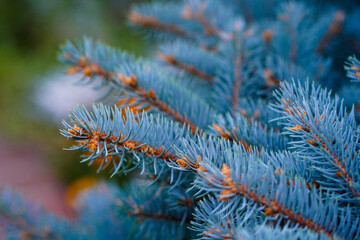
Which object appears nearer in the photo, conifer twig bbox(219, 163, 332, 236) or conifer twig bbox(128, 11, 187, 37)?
conifer twig bbox(219, 163, 332, 236)

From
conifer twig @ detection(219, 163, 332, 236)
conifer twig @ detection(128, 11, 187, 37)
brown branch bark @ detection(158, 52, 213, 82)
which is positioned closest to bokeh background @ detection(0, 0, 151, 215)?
conifer twig @ detection(128, 11, 187, 37)

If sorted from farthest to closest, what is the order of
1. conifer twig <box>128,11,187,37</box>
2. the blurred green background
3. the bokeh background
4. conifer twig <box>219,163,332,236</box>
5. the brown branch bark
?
the blurred green background, the bokeh background, conifer twig <box>128,11,187,37</box>, the brown branch bark, conifer twig <box>219,163,332,236</box>

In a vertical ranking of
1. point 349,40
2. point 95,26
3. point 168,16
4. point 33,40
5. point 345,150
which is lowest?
point 345,150

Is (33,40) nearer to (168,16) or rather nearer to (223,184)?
(168,16)

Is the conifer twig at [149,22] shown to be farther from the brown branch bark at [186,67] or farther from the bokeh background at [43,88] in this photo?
the bokeh background at [43,88]

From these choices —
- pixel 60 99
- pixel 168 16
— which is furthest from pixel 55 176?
pixel 168 16

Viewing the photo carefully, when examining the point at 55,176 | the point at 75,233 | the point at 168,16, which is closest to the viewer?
the point at 75,233

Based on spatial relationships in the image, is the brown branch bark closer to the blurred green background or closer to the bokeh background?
the bokeh background

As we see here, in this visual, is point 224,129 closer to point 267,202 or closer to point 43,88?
point 267,202
